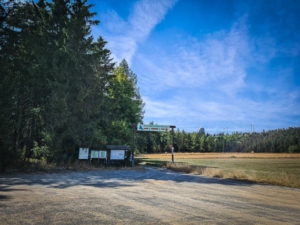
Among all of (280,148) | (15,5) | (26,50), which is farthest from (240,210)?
(280,148)

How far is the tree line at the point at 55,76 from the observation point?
21484 mm

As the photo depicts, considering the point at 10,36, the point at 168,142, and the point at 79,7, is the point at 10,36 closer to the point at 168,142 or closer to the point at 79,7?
the point at 79,7

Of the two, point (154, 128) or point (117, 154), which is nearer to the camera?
point (117, 154)

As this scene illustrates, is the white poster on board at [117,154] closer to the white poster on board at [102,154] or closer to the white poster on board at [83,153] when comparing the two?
the white poster on board at [102,154]

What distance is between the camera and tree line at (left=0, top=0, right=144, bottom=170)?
70.5 feet

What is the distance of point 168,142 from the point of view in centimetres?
11675

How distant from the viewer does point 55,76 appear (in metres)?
22.1

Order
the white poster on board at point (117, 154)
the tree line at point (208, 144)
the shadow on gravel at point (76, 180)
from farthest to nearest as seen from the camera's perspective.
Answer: the tree line at point (208, 144), the white poster on board at point (117, 154), the shadow on gravel at point (76, 180)

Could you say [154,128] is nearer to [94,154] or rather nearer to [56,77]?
[94,154]

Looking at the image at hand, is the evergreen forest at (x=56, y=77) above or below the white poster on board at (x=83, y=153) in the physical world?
above

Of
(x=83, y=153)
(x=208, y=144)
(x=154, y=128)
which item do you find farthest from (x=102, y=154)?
(x=208, y=144)

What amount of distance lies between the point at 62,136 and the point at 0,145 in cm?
573

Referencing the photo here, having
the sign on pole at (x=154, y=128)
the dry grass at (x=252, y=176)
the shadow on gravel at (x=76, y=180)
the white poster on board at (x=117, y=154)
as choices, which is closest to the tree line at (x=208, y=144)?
the sign on pole at (x=154, y=128)

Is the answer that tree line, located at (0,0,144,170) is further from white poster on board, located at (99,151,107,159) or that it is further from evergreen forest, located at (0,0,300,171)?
white poster on board, located at (99,151,107,159)
